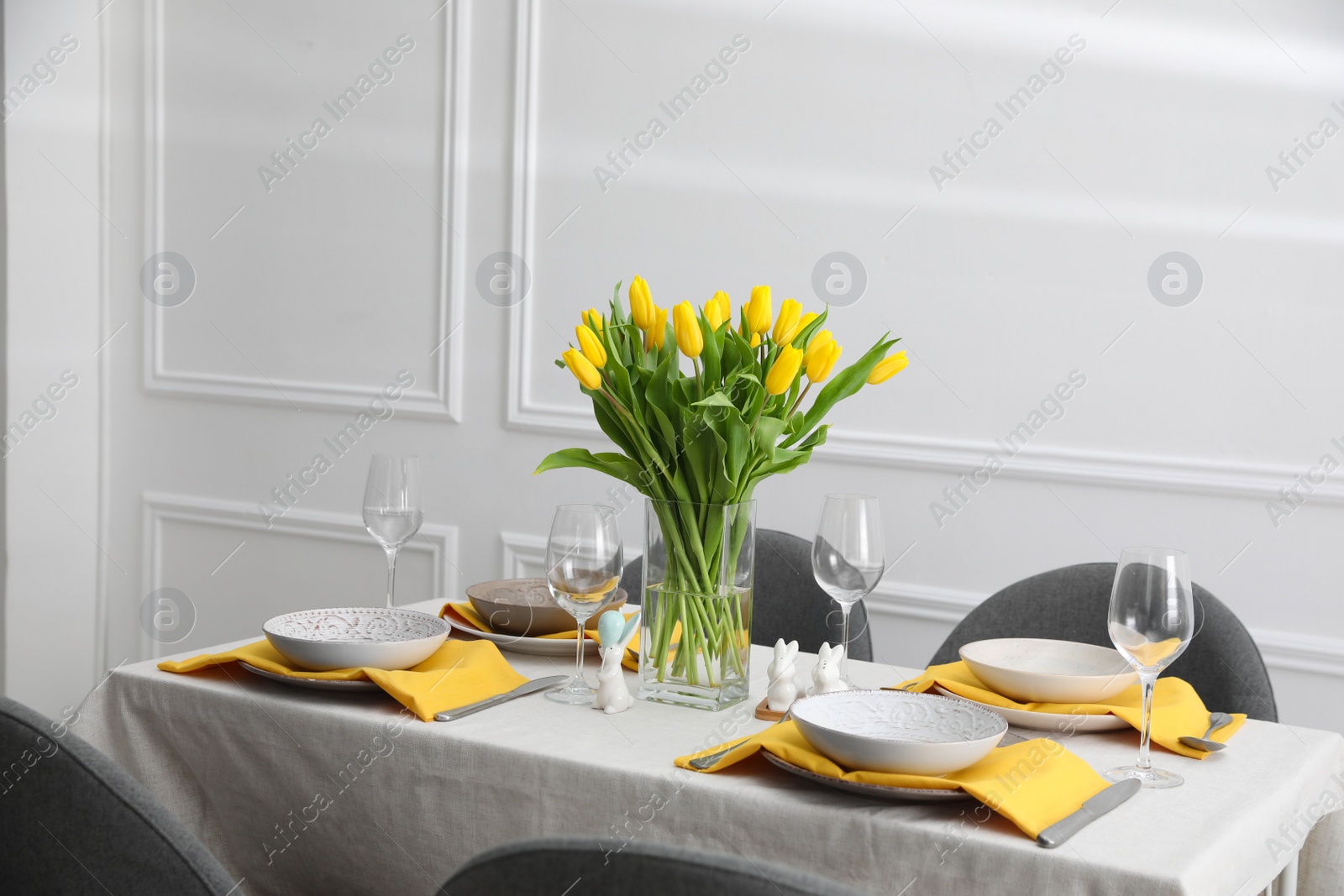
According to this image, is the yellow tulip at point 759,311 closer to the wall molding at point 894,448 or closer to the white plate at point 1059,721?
the white plate at point 1059,721

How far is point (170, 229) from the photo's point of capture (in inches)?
132

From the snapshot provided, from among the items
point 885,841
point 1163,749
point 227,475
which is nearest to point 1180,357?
point 1163,749

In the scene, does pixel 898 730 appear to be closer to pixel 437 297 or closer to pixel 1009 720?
pixel 1009 720

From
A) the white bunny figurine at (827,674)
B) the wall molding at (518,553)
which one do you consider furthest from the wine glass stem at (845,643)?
the wall molding at (518,553)

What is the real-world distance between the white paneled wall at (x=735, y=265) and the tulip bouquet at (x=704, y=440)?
4.02 feet

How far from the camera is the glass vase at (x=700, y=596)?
136 cm

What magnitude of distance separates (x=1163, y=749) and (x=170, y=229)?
3.01 meters

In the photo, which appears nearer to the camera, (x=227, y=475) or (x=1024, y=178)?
(x=1024, y=178)

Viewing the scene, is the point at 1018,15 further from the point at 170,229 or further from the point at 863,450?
the point at 170,229

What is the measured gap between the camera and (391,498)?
163 cm

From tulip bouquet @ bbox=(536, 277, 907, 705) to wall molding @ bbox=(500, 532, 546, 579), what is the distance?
157cm

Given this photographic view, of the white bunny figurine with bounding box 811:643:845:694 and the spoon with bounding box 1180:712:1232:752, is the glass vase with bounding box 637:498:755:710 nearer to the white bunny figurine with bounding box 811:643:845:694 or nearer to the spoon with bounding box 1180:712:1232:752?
the white bunny figurine with bounding box 811:643:845:694

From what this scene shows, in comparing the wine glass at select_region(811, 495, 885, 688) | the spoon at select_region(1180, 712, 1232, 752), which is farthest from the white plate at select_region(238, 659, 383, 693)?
the spoon at select_region(1180, 712, 1232, 752)

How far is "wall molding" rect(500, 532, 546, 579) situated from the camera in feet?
9.67
